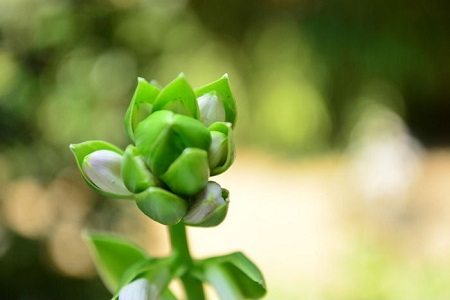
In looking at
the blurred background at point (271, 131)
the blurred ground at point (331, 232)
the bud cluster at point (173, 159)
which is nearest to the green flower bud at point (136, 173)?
the bud cluster at point (173, 159)

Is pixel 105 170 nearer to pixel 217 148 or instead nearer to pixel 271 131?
pixel 217 148

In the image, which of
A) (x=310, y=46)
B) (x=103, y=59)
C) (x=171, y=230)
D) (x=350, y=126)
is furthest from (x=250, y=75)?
(x=171, y=230)

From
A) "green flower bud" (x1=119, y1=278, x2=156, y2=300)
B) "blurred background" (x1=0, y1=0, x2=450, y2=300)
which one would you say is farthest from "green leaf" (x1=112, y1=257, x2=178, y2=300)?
"blurred background" (x1=0, y1=0, x2=450, y2=300)

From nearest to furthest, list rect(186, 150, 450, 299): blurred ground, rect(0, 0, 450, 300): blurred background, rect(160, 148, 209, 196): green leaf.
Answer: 1. rect(160, 148, 209, 196): green leaf
2. rect(0, 0, 450, 300): blurred background
3. rect(186, 150, 450, 299): blurred ground

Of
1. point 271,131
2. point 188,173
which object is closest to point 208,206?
point 188,173

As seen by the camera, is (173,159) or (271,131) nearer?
(173,159)

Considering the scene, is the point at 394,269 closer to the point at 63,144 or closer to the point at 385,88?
the point at 385,88

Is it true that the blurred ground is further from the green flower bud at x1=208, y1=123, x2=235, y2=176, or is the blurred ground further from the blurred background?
the green flower bud at x1=208, y1=123, x2=235, y2=176
